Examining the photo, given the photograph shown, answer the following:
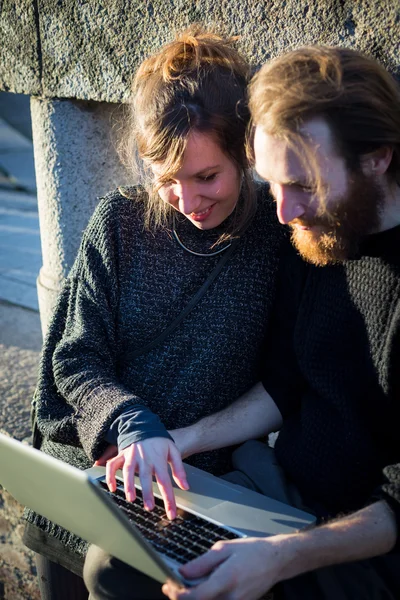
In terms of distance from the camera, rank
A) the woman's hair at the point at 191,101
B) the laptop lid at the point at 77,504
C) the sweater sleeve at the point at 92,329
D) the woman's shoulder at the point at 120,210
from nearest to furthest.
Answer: the laptop lid at the point at 77,504
the woman's hair at the point at 191,101
the sweater sleeve at the point at 92,329
the woman's shoulder at the point at 120,210

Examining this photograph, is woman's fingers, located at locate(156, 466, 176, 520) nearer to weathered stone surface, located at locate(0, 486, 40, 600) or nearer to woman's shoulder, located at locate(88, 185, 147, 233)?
woman's shoulder, located at locate(88, 185, 147, 233)

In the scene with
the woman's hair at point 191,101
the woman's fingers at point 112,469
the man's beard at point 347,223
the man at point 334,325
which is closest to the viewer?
the man at point 334,325

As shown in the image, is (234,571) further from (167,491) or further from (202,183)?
(202,183)

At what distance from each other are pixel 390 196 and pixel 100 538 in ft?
3.20

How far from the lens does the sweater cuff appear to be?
72.9 inches

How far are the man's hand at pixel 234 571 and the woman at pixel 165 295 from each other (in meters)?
0.58

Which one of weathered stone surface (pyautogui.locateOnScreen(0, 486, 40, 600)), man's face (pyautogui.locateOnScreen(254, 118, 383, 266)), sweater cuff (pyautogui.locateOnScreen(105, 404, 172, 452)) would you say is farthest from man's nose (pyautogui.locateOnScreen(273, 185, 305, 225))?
weathered stone surface (pyautogui.locateOnScreen(0, 486, 40, 600))

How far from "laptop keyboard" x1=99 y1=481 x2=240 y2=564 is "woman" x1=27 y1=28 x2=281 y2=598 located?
1.01ft

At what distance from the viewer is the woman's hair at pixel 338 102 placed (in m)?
1.67

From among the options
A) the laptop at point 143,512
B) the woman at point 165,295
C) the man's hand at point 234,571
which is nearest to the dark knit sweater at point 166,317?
the woman at point 165,295

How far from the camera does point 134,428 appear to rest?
1.87m

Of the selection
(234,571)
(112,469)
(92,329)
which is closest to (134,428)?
(112,469)

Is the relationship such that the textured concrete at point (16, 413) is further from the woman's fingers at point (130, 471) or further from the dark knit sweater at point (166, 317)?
the woman's fingers at point (130, 471)

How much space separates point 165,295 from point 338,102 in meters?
0.75
